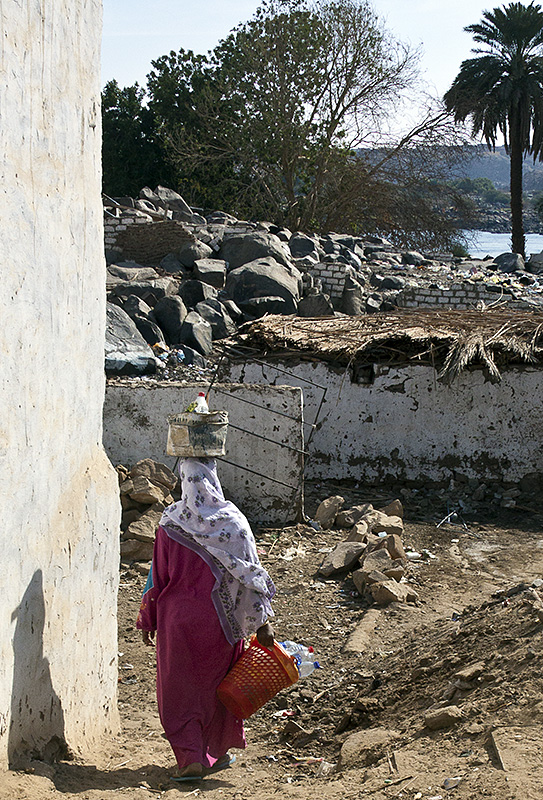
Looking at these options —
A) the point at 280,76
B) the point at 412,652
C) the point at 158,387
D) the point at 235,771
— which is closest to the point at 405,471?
the point at 158,387

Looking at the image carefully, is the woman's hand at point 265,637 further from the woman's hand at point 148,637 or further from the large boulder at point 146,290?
the large boulder at point 146,290

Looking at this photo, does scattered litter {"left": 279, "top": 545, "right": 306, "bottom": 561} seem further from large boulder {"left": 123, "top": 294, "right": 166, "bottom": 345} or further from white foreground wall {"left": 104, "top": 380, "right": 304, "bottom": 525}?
large boulder {"left": 123, "top": 294, "right": 166, "bottom": 345}

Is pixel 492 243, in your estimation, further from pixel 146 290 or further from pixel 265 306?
pixel 146 290

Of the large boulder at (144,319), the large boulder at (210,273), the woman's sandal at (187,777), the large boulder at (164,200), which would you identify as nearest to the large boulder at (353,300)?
the large boulder at (210,273)

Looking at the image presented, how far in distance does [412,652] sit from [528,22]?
23.7 meters

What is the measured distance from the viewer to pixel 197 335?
11438 millimetres

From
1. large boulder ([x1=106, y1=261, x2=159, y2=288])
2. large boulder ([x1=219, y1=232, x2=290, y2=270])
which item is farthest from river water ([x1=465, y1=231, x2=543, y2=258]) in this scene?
large boulder ([x1=106, y1=261, x2=159, y2=288])

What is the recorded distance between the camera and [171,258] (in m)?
14.4

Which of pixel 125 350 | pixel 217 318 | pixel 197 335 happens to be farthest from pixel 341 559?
pixel 217 318

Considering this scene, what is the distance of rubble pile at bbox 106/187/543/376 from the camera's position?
11.3 meters

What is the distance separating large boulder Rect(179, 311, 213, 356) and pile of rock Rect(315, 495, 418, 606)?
16.2ft

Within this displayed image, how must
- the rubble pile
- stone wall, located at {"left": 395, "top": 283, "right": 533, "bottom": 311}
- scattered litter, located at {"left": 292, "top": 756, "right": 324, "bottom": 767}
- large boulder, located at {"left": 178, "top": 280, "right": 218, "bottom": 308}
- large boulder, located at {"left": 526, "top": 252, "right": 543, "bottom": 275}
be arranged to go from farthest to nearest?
1. large boulder, located at {"left": 526, "top": 252, "right": 543, "bottom": 275}
2. stone wall, located at {"left": 395, "top": 283, "right": 533, "bottom": 311}
3. large boulder, located at {"left": 178, "top": 280, "right": 218, "bottom": 308}
4. the rubble pile
5. scattered litter, located at {"left": 292, "top": 756, "right": 324, "bottom": 767}

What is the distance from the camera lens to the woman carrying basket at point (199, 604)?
3.03m

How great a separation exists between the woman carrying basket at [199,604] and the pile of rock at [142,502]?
2703 millimetres
